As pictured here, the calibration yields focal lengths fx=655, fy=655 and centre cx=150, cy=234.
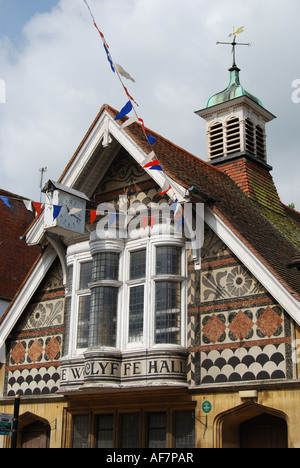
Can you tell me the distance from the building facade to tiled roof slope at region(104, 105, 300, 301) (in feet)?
0.23

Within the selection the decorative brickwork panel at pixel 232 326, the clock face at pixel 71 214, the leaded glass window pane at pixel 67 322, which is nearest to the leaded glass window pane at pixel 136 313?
the decorative brickwork panel at pixel 232 326

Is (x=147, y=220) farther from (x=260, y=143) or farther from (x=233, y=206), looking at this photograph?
→ (x=260, y=143)

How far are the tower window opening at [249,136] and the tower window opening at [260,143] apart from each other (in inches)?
19.3

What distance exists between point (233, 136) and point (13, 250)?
838cm

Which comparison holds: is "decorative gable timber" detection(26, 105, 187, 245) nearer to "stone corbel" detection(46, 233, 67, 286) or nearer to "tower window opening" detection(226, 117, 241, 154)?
"stone corbel" detection(46, 233, 67, 286)

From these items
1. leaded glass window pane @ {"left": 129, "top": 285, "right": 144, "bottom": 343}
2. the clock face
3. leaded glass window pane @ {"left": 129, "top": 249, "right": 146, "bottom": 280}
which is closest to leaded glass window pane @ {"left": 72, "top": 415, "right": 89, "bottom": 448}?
leaded glass window pane @ {"left": 129, "top": 285, "right": 144, "bottom": 343}

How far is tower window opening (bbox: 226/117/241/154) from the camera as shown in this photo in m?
21.6

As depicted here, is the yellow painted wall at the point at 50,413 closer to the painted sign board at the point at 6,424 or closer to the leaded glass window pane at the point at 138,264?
the painted sign board at the point at 6,424

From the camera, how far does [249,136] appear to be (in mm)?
21969

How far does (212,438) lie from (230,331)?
218 centimetres

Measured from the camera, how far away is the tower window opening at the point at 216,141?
867 inches
